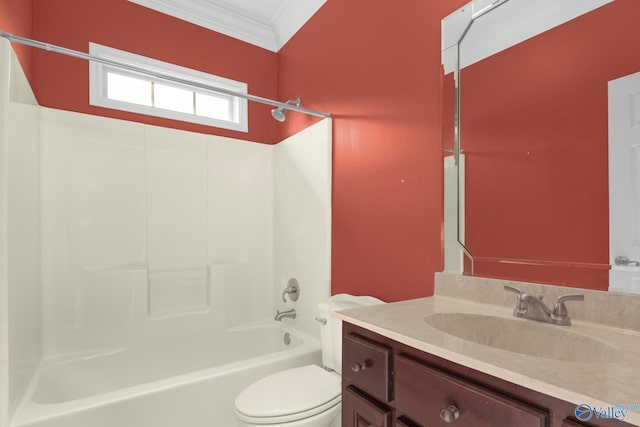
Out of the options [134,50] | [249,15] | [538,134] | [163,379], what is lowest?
[163,379]

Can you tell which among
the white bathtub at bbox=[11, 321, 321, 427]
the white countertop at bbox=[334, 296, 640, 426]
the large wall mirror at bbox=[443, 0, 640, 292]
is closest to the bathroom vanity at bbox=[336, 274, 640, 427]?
the white countertop at bbox=[334, 296, 640, 426]

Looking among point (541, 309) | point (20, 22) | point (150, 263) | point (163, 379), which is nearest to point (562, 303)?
point (541, 309)

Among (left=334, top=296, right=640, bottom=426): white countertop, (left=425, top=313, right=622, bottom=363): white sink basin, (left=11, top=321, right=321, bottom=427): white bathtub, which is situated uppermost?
(left=334, top=296, right=640, bottom=426): white countertop

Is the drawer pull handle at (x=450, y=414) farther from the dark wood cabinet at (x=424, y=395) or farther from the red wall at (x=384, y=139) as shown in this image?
the red wall at (x=384, y=139)

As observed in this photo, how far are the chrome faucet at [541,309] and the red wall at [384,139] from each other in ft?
1.43

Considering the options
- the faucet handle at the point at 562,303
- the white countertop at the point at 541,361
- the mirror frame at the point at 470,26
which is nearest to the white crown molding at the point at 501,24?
the mirror frame at the point at 470,26

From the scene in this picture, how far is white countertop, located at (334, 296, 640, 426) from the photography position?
57 cm

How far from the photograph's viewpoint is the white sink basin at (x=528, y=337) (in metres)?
0.87

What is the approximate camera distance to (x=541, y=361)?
0.70 meters

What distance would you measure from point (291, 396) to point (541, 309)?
1.03 m

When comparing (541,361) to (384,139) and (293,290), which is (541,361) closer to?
(384,139)

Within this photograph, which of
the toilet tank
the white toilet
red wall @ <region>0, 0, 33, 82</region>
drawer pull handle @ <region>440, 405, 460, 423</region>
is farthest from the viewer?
the toilet tank

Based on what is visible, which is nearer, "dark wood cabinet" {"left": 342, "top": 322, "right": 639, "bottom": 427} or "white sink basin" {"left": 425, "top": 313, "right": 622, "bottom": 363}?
"dark wood cabinet" {"left": 342, "top": 322, "right": 639, "bottom": 427}

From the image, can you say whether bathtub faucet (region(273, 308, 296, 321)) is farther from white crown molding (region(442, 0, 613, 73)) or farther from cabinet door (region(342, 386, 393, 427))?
white crown molding (region(442, 0, 613, 73))
